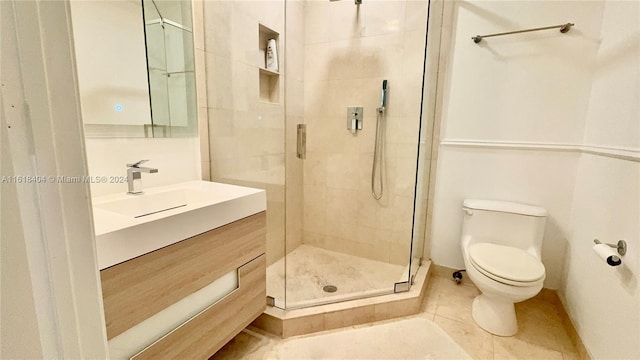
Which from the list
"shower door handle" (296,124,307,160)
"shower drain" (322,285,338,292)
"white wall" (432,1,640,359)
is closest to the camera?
"white wall" (432,1,640,359)

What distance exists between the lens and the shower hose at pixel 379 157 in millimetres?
2199

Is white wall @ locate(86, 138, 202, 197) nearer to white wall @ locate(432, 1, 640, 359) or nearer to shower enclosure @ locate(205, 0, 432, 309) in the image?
shower enclosure @ locate(205, 0, 432, 309)

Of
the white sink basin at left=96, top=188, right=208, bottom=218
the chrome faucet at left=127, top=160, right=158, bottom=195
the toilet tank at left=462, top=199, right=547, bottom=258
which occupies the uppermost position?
the chrome faucet at left=127, top=160, right=158, bottom=195

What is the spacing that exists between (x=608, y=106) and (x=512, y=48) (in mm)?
613

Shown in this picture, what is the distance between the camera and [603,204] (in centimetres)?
141

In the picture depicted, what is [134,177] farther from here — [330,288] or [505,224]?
[505,224]

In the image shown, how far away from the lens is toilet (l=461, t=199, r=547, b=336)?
1.49 metres

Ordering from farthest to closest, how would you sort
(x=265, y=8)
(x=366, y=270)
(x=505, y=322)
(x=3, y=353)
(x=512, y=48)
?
1. (x=366, y=270)
2. (x=265, y=8)
3. (x=512, y=48)
4. (x=505, y=322)
5. (x=3, y=353)

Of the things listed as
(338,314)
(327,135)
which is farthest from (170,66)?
(338,314)

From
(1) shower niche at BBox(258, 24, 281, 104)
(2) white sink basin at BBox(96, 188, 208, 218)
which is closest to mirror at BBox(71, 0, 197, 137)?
(2) white sink basin at BBox(96, 188, 208, 218)

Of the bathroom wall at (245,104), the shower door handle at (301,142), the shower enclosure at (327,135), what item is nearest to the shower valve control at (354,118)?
the shower enclosure at (327,135)

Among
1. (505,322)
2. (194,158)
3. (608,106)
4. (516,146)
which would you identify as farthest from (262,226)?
(608,106)

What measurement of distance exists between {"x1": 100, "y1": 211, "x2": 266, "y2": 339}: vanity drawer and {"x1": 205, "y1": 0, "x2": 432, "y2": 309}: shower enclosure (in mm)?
568

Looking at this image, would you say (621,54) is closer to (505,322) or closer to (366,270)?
(505,322)
